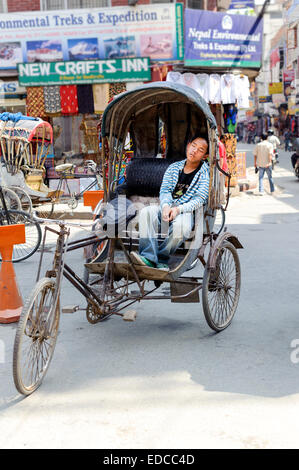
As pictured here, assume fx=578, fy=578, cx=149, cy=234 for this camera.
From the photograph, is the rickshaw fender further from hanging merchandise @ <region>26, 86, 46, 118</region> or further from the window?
the window

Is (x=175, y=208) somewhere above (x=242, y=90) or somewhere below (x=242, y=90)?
below

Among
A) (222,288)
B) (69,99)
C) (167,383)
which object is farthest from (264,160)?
(167,383)

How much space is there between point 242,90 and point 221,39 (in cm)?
163

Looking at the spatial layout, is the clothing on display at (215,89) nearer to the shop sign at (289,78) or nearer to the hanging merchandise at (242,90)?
the hanging merchandise at (242,90)

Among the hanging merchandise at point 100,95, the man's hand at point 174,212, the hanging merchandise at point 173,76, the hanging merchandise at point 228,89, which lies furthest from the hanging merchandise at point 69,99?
the man's hand at point 174,212

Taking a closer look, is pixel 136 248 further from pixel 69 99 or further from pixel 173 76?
pixel 69 99

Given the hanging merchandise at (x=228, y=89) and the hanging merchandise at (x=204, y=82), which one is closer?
the hanging merchandise at (x=204, y=82)

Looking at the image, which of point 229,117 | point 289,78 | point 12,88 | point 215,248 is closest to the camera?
point 215,248

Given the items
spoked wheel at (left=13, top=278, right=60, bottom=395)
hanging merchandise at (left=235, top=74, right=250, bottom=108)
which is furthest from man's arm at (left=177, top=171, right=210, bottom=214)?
hanging merchandise at (left=235, top=74, right=250, bottom=108)

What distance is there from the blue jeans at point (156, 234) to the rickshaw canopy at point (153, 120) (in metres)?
1.16

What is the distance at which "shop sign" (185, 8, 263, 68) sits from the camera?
54.5 feet

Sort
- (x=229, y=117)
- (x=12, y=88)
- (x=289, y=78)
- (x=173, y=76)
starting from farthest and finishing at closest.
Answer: (x=289, y=78), (x=229, y=117), (x=12, y=88), (x=173, y=76)

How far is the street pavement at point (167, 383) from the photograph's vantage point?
3.55m

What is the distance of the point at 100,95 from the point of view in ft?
55.6
